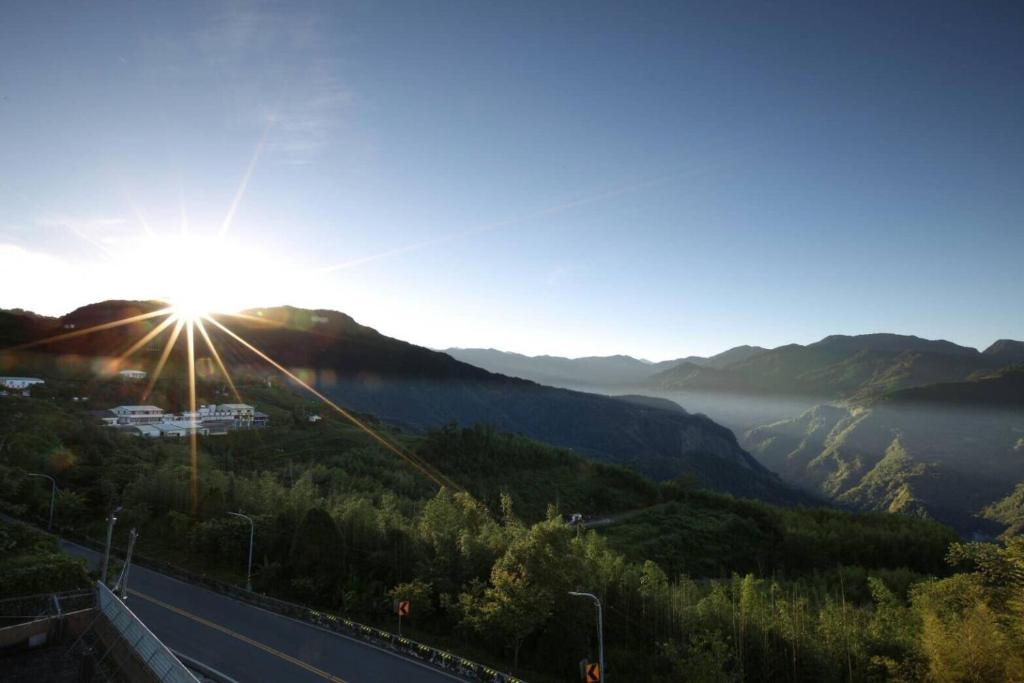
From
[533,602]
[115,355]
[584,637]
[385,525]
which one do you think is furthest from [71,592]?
[115,355]

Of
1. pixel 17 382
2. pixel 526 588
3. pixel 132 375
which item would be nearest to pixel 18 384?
pixel 17 382

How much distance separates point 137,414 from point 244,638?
8228 centimetres

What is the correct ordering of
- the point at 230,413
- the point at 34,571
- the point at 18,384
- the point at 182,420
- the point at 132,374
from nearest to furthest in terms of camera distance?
1. the point at 34,571
2. the point at 182,420
3. the point at 18,384
4. the point at 230,413
5. the point at 132,374

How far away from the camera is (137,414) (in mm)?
95188

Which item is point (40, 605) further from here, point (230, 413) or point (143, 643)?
point (230, 413)

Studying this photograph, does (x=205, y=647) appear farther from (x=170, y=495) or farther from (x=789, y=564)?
(x=789, y=564)

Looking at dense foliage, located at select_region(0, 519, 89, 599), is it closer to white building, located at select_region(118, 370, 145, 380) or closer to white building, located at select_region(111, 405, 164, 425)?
white building, located at select_region(111, 405, 164, 425)

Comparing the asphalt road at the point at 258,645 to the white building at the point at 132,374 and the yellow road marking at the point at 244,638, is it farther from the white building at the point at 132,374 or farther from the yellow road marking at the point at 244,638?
the white building at the point at 132,374

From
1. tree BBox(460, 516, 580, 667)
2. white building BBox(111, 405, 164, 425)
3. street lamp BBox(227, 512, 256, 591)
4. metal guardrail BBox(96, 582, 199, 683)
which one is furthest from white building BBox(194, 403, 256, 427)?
tree BBox(460, 516, 580, 667)

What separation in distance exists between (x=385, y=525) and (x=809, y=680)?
85.7 ft

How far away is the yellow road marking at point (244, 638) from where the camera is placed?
2484 centimetres

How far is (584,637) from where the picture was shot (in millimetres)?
28766

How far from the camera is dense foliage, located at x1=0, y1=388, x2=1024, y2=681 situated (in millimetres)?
26188

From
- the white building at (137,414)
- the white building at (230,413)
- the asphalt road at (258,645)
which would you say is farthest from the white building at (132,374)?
the asphalt road at (258,645)
